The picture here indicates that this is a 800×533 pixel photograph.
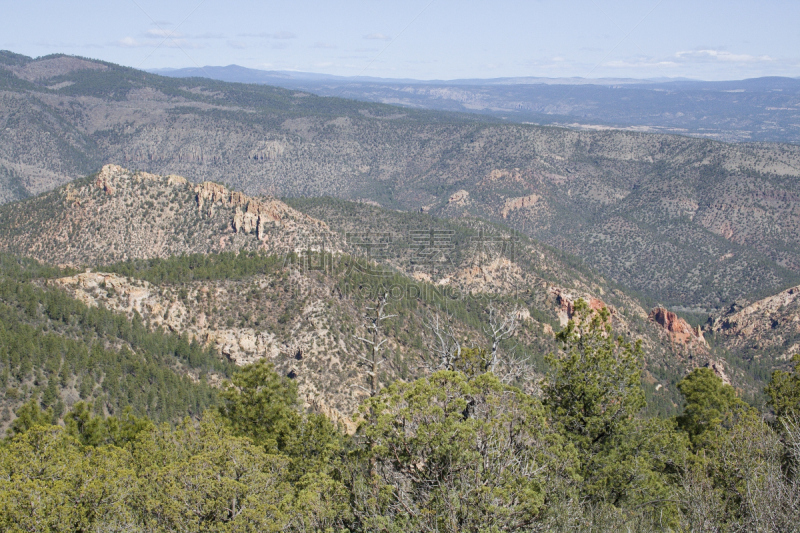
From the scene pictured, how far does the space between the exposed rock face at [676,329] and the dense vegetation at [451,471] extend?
76.7 metres

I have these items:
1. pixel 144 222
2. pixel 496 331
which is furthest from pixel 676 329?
pixel 144 222

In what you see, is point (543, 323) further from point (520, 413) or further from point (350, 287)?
point (520, 413)

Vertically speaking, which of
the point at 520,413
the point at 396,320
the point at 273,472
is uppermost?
the point at 520,413

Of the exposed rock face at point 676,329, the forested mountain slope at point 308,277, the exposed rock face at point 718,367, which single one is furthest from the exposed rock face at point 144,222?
the exposed rock face at point 718,367

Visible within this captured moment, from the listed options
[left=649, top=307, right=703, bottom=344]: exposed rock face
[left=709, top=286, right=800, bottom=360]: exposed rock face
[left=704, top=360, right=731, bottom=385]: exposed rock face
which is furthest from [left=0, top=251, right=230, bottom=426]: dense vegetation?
[left=709, top=286, right=800, bottom=360]: exposed rock face

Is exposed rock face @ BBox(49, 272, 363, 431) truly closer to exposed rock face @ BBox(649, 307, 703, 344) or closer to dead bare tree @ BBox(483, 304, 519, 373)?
dead bare tree @ BBox(483, 304, 519, 373)

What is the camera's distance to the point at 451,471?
1581cm

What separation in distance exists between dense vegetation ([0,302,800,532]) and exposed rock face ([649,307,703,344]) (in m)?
76.7

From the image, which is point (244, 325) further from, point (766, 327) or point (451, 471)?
point (766, 327)

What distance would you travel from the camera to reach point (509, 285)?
4013 inches

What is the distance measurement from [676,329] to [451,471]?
94.0 metres

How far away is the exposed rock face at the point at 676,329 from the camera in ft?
317

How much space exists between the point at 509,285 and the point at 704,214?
388 feet

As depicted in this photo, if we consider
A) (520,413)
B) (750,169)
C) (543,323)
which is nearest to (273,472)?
(520,413)
